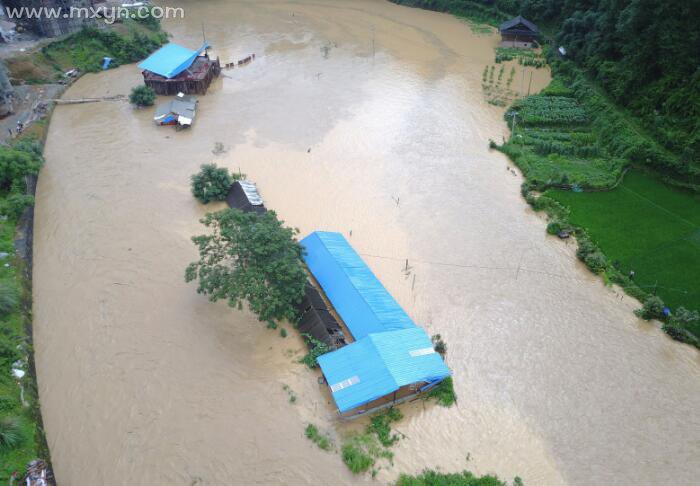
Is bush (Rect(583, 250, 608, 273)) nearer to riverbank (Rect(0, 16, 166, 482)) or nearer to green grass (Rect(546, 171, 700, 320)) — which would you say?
green grass (Rect(546, 171, 700, 320))

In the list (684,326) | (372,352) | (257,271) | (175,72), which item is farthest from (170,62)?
(684,326)

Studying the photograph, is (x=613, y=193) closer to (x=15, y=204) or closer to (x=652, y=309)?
(x=652, y=309)

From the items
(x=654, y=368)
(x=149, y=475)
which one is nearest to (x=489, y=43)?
(x=654, y=368)

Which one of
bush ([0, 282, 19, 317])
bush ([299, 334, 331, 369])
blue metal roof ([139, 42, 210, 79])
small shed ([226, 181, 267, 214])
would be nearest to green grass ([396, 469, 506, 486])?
bush ([299, 334, 331, 369])

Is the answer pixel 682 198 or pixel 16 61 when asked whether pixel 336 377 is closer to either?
pixel 682 198

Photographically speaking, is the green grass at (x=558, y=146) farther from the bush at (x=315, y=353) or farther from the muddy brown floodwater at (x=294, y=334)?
the bush at (x=315, y=353)

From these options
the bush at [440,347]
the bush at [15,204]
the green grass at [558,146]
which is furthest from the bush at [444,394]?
the bush at [15,204]
